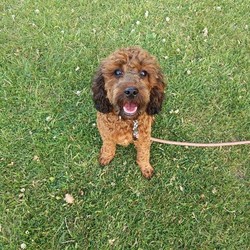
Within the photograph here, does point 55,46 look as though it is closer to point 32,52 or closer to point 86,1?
point 32,52

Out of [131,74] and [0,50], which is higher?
[131,74]

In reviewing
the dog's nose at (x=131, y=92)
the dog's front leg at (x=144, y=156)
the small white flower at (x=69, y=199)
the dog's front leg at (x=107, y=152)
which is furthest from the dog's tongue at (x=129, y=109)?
the small white flower at (x=69, y=199)

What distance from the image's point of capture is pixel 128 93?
2834 mm

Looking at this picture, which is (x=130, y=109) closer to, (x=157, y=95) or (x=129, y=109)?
(x=129, y=109)

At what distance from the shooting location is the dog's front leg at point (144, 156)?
3449 mm

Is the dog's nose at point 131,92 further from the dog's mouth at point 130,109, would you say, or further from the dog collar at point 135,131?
the dog collar at point 135,131

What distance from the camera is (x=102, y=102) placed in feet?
10.2

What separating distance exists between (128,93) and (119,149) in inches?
46.1

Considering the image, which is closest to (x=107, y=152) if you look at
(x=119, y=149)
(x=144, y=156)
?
(x=119, y=149)

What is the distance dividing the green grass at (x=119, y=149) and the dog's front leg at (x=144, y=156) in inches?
3.7

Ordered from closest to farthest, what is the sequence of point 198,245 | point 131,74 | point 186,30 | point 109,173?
point 131,74
point 198,245
point 109,173
point 186,30

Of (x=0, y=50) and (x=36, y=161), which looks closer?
(x=36, y=161)

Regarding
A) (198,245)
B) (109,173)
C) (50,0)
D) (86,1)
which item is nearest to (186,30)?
(86,1)

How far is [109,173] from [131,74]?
122cm
